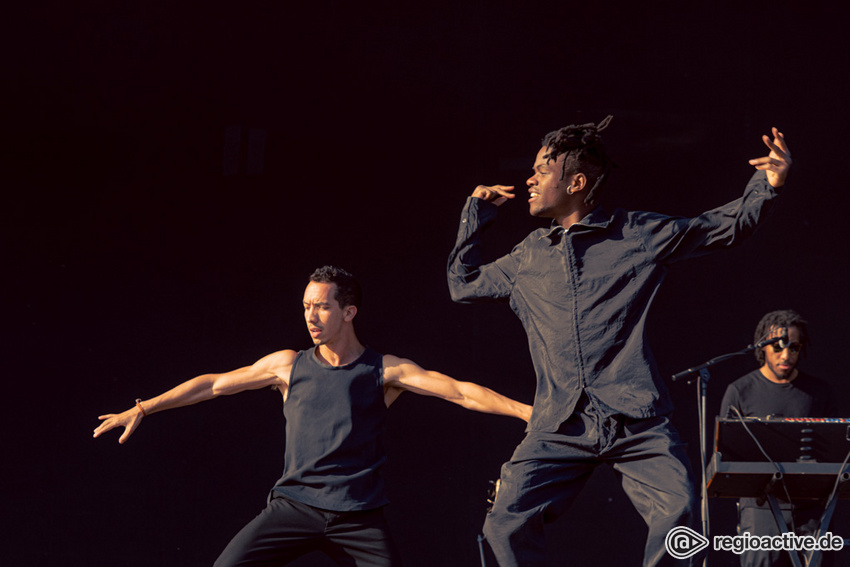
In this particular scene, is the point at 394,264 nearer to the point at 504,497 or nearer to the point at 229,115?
the point at 229,115

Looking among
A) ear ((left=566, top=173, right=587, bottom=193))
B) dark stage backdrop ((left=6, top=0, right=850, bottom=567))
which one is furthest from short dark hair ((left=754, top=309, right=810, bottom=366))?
ear ((left=566, top=173, right=587, bottom=193))

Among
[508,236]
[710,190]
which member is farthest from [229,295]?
[710,190]

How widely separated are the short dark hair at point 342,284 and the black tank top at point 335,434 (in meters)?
0.29

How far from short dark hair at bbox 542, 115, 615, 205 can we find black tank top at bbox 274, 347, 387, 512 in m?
1.39

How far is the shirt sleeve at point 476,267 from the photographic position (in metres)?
3.57

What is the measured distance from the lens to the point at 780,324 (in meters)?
5.27

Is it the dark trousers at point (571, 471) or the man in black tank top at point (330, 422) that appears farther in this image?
the man in black tank top at point (330, 422)

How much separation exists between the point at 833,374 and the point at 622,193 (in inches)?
68.0

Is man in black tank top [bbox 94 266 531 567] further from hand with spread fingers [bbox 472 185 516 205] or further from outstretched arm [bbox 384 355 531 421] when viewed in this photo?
hand with spread fingers [bbox 472 185 516 205]

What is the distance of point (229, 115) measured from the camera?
5531 millimetres

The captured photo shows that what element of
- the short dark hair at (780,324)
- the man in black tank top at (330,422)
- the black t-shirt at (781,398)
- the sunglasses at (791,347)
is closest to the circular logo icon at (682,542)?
the man in black tank top at (330,422)

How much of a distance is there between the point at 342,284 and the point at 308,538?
1212 millimetres

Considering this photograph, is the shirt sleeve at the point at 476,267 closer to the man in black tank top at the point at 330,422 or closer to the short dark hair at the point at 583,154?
the short dark hair at the point at 583,154

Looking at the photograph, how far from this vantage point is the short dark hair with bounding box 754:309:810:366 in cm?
521
